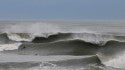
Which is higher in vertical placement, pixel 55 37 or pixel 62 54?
pixel 62 54

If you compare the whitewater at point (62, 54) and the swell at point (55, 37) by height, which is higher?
the whitewater at point (62, 54)

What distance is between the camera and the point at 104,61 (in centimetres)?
2516

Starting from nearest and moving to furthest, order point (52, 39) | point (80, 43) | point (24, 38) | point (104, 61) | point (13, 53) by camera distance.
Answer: point (104, 61) < point (13, 53) < point (80, 43) < point (52, 39) < point (24, 38)

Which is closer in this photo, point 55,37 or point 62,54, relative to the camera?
point 62,54

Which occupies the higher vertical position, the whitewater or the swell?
the whitewater

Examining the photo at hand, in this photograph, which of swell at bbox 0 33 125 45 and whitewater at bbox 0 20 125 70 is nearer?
whitewater at bbox 0 20 125 70

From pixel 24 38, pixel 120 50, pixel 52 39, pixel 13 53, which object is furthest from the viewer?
pixel 24 38

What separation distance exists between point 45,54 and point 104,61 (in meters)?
6.89

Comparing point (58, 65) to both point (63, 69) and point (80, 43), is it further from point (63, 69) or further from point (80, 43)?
point (80, 43)

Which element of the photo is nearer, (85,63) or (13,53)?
(85,63)

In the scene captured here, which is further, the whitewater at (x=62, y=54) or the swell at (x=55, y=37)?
the swell at (x=55, y=37)

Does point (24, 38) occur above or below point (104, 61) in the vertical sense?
below

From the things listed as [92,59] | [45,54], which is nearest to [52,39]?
[45,54]

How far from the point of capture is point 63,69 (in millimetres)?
23594
